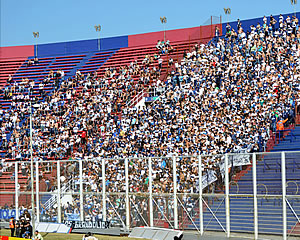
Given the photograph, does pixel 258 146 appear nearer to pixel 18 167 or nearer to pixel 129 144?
pixel 129 144

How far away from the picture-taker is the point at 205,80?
3862 cm

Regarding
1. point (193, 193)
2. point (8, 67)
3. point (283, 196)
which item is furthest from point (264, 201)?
point (8, 67)

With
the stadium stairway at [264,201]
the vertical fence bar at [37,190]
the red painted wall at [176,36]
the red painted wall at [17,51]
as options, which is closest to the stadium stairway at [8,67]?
the red painted wall at [17,51]

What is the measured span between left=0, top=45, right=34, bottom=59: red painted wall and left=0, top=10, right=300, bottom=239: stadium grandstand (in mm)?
118

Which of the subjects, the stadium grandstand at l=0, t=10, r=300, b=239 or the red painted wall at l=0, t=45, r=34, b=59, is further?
the red painted wall at l=0, t=45, r=34, b=59

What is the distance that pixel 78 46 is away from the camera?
57.1 metres

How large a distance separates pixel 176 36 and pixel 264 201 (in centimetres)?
3091

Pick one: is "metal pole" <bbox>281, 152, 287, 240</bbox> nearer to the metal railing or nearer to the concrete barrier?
the metal railing

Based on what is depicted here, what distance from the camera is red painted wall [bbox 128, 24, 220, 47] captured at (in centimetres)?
4675

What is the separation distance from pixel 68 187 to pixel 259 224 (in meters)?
11.5

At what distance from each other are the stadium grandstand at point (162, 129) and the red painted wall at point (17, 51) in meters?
0.12

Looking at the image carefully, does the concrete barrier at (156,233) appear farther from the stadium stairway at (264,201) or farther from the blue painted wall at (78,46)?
the blue painted wall at (78,46)

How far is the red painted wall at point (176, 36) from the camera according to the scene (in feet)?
153

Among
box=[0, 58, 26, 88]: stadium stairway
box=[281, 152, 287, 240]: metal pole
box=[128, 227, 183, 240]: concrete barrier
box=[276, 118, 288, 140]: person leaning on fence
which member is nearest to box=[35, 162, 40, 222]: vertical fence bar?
box=[128, 227, 183, 240]: concrete barrier
